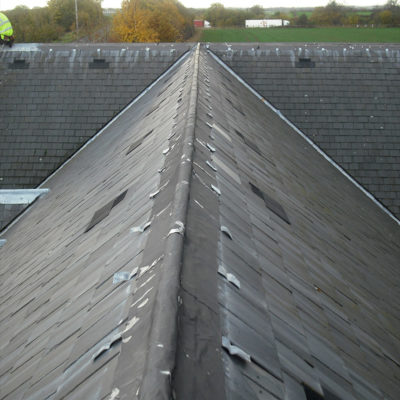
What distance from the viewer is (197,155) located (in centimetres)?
499

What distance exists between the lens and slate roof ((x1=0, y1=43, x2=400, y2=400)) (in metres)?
2.64

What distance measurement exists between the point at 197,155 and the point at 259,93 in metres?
7.85

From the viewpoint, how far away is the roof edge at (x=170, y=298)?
7.13 feet

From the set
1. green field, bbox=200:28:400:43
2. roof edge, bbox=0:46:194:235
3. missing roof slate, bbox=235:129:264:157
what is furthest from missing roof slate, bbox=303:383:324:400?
green field, bbox=200:28:400:43

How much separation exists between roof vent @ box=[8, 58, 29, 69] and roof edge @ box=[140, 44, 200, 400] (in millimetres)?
9434

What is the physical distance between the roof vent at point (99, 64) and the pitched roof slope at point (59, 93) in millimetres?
14

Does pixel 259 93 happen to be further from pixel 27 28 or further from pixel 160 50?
pixel 27 28

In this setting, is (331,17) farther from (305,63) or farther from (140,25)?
(305,63)

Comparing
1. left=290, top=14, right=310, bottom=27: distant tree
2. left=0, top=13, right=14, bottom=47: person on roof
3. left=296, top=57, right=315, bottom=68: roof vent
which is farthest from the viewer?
left=290, top=14, right=310, bottom=27: distant tree

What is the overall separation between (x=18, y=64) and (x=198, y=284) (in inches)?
443

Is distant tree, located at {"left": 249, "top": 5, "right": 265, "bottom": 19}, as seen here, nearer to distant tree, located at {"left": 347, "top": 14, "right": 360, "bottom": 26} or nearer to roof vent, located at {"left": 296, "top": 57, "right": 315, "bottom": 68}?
distant tree, located at {"left": 347, "top": 14, "right": 360, "bottom": 26}

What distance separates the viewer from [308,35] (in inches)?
2158

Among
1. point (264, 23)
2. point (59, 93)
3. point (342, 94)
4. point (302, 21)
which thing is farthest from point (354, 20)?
point (59, 93)

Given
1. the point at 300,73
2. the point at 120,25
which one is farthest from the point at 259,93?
the point at 120,25
